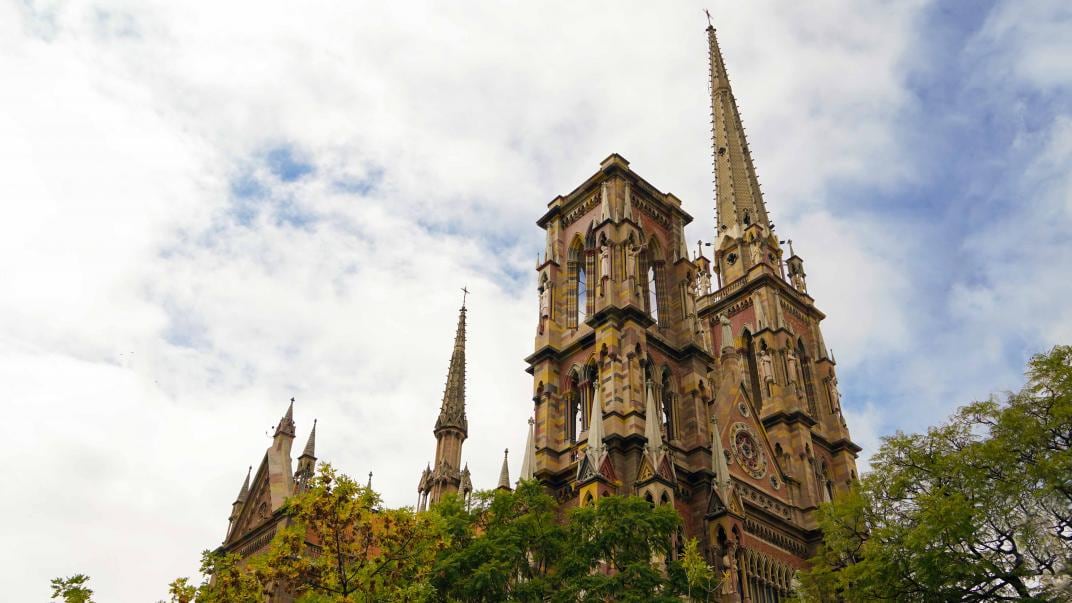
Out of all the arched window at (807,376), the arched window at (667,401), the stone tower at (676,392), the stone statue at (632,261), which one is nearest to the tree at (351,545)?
the stone tower at (676,392)

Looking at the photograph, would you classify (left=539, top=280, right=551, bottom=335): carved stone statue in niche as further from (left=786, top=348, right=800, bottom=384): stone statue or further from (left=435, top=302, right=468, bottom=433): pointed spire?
(left=435, top=302, right=468, bottom=433): pointed spire

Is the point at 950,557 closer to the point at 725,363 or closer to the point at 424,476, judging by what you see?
the point at 725,363

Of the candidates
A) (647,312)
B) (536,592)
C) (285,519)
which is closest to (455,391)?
(285,519)

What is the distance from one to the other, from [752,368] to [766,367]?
2232mm

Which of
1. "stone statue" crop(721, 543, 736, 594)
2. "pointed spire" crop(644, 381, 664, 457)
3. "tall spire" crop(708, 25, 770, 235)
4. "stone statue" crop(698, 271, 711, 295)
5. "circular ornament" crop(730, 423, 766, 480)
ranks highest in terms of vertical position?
"tall spire" crop(708, 25, 770, 235)

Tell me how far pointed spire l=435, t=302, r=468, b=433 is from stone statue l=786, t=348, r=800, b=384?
19389 mm

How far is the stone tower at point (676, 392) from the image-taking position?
26.7 meters

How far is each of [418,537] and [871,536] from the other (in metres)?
9.87

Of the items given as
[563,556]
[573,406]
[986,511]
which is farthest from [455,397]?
[986,511]

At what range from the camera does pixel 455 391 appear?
5128cm

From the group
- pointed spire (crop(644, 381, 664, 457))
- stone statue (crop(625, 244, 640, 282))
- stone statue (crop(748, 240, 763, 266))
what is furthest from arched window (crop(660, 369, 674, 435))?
stone statue (crop(748, 240, 763, 266))

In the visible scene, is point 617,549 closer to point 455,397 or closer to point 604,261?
point 604,261

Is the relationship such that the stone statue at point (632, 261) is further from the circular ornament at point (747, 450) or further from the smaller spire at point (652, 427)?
the circular ornament at point (747, 450)

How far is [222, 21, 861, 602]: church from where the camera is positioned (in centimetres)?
2689
